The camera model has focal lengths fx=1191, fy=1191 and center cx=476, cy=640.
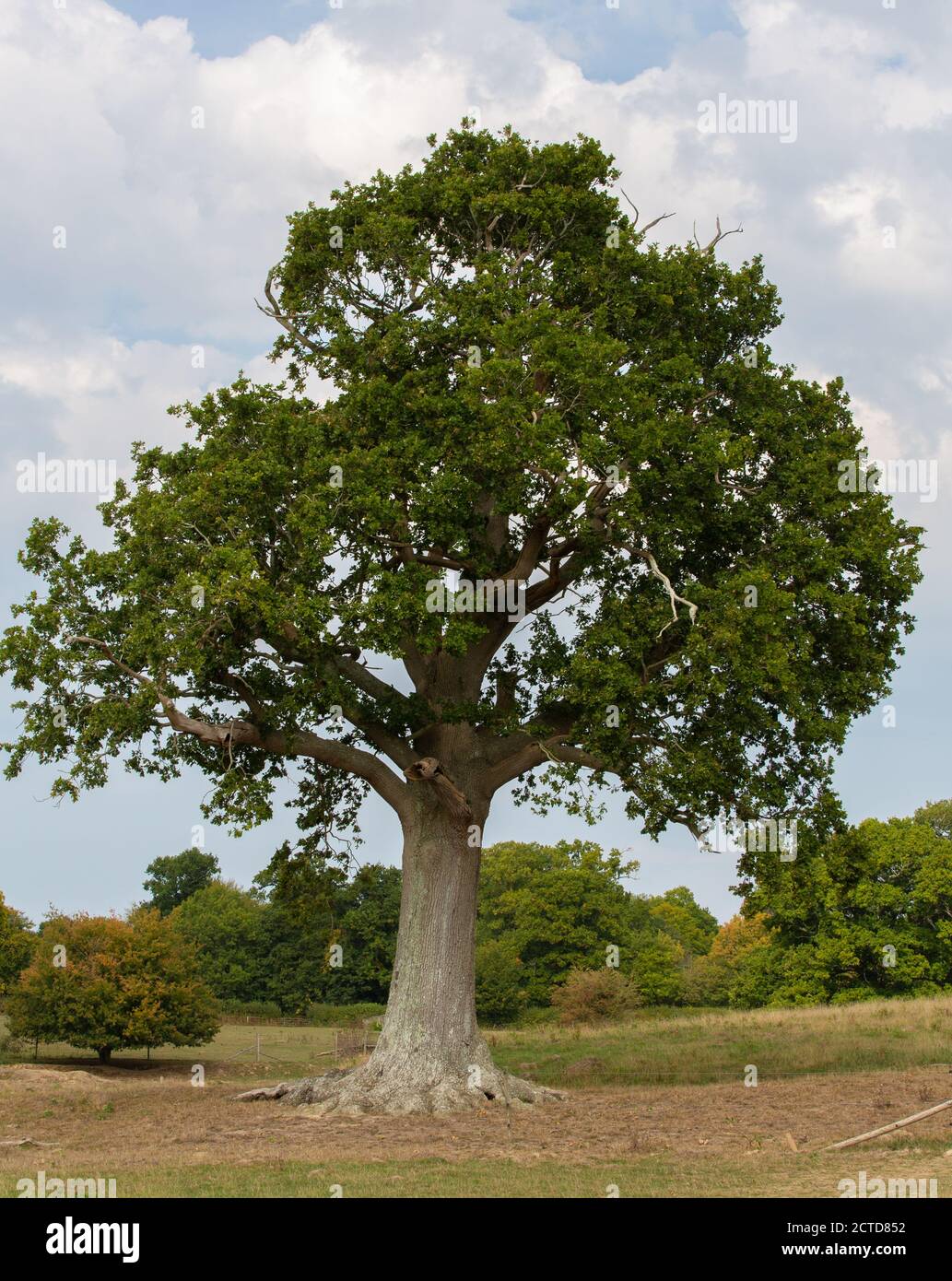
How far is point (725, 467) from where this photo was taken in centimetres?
2055

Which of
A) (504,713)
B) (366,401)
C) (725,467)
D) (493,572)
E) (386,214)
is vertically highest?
(386,214)

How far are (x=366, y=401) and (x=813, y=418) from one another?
844cm

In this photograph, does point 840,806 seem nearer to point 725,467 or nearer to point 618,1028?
point 725,467

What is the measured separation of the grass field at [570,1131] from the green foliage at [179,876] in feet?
190

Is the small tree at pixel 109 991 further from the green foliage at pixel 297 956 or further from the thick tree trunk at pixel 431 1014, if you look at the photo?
the green foliage at pixel 297 956

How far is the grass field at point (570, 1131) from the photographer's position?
43.0 feet

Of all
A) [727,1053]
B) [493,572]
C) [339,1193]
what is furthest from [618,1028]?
[339,1193]

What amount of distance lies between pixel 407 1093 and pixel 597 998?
26.5 meters

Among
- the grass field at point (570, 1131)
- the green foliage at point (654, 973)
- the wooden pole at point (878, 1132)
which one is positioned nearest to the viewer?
the grass field at point (570, 1131)

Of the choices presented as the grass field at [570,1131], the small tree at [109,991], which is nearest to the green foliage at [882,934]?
the grass field at [570,1131]

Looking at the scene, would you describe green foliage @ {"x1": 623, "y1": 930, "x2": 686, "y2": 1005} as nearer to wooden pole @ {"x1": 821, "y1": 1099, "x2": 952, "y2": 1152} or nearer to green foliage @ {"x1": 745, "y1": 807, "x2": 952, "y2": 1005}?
green foliage @ {"x1": 745, "y1": 807, "x2": 952, "y2": 1005}

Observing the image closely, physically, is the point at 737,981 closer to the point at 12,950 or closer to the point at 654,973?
the point at 654,973

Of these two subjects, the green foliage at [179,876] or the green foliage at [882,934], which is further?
the green foliage at [179,876]
